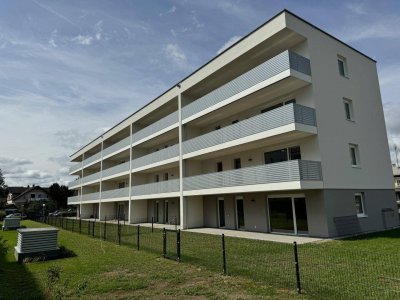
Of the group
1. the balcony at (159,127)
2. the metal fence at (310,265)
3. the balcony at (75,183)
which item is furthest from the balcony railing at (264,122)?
the balcony at (75,183)

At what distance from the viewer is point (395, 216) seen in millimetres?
19984

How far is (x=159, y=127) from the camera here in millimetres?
27812

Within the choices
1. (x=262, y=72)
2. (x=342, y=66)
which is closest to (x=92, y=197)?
(x=262, y=72)

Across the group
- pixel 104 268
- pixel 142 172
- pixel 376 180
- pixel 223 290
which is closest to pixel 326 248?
pixel 223 290

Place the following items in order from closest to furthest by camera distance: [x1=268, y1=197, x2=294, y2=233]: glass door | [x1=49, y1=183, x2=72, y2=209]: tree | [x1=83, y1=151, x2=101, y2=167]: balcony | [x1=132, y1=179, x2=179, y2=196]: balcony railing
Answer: [x1=268, y1=197, x2=294, y2=233]: glass door < [x1=132, y1=179, x2=179, y2=196]: balcony railing < [x1=83, y1=151, x2=101, y2=167]: balcony < [x1=49, y1=183, x2=72, y2=209]: tree

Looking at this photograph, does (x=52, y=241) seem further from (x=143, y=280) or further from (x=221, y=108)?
(x=221, y=108)

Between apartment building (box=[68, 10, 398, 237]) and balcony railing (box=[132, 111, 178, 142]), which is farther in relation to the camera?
balcony railing (box=[132, 111, 178, 142])

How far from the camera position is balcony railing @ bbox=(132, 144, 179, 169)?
2523cm

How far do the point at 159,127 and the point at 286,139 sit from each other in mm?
13841

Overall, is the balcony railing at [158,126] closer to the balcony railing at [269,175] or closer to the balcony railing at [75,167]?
the balcony railing at [269,175]

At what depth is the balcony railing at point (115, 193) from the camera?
33.5 meters

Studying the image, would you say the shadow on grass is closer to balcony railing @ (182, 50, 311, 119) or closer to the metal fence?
the metal fence

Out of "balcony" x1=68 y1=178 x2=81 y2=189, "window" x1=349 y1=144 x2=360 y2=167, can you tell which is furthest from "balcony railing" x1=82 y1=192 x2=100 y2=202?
"window" x1=349 y1=144 x2=360 y2=167

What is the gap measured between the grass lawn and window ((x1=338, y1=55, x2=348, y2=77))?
15809mm
